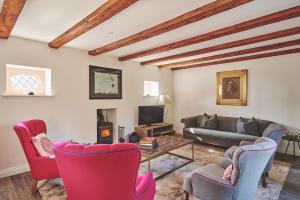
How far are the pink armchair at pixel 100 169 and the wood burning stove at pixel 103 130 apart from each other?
3.18m

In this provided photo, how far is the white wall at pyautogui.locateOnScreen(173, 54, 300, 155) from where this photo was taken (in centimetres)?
436

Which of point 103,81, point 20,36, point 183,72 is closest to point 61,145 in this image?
point 20,36

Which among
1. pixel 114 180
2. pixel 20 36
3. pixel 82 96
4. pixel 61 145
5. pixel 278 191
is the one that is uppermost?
pixel 20 36

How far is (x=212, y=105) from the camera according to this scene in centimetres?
574

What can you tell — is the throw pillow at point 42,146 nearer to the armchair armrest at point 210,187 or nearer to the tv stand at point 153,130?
the armchair armrest at point 210,187

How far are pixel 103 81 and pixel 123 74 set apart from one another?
687 millimetres

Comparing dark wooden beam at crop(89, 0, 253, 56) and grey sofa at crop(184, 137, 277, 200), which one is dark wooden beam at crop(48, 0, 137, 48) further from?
grey sofa at crop(184, 137, 277, 200)

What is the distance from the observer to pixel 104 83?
4.68 meters

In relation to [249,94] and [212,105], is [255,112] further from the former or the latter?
[212,105]

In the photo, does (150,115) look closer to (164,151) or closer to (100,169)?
(164,151)

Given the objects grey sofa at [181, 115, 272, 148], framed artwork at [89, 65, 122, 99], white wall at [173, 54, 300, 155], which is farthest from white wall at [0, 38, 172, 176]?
white wall at [173, 54, 300, 155]

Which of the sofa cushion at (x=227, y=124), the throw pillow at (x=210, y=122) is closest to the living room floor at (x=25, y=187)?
the sofa cushion at (x=227, y=124)

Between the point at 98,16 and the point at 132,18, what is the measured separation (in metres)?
0.48

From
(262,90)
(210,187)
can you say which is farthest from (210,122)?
(210,187)
